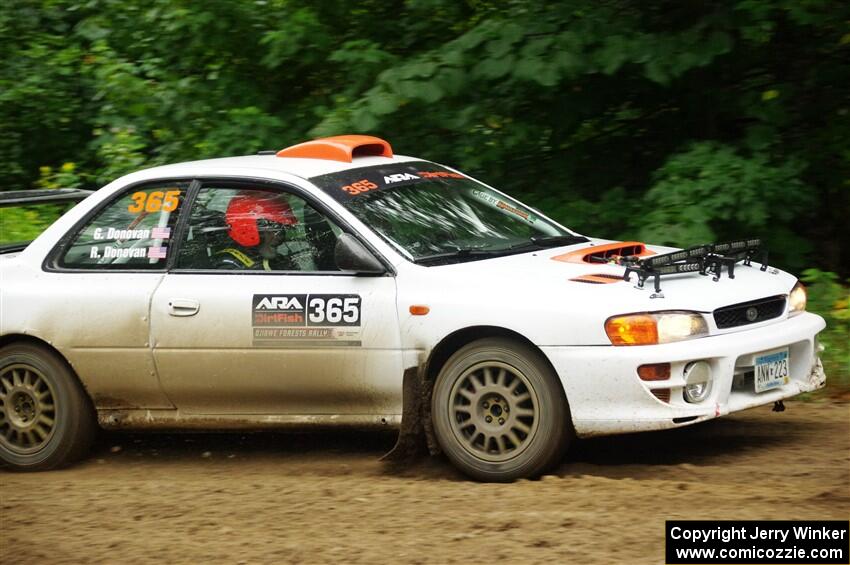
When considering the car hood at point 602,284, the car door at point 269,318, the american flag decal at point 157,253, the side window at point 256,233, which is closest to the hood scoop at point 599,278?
the car hood at point 602,284

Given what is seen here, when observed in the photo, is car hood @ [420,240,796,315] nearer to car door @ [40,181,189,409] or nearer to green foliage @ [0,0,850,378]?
car door @ [40,181,189,409]

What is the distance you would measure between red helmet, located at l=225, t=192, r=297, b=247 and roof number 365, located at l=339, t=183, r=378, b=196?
1.02ft

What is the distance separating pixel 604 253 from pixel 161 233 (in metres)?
2.29

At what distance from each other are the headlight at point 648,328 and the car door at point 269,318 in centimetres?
105

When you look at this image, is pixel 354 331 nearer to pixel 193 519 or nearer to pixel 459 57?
pixel 193 519

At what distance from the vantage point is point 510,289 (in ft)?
20.0

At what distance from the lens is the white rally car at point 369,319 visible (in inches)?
234

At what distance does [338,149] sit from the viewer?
284 inches

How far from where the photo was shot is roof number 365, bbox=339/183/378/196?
22.2 ft

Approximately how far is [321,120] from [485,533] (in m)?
5.72

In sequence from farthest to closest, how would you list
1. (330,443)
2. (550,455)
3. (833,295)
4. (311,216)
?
(833,295), (330,443), (311,216), (550,455)

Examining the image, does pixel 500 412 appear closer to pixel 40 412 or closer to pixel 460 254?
pixel 460 254

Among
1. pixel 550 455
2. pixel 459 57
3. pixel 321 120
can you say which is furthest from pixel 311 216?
pixel 321 120

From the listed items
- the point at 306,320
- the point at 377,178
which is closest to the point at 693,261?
the point at 377,178
